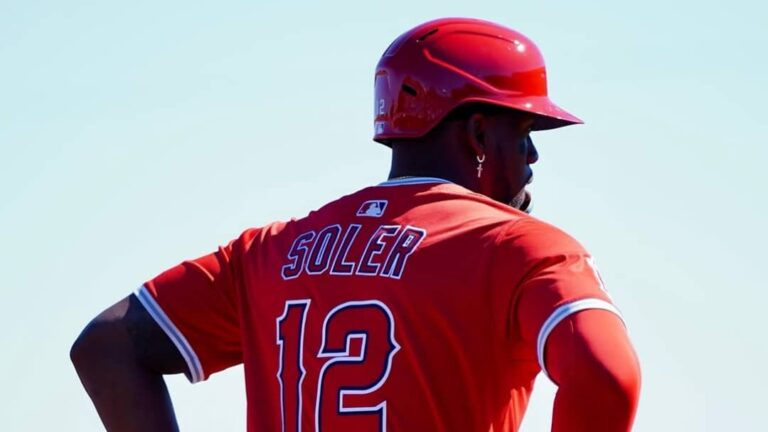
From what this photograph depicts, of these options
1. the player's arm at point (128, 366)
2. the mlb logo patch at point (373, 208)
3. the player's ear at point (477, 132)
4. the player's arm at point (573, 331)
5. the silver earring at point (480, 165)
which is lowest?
the player's arm at point (128, 366)

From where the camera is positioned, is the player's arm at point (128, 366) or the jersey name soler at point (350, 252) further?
the player's arm at point (128, 366)

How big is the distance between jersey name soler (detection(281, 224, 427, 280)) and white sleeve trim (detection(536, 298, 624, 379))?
2.50 feet

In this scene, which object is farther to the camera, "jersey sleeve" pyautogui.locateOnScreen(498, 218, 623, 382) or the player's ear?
the player's ear

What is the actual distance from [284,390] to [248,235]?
2.60ft

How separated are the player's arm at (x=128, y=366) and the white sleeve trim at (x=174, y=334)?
0.02m

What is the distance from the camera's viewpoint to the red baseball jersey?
6.47 meters

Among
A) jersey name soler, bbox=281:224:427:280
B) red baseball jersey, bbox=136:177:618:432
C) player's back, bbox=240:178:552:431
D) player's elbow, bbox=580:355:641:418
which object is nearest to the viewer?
player's elbow, bbox=580:355:641:418

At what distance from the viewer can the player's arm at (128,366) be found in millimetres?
7402

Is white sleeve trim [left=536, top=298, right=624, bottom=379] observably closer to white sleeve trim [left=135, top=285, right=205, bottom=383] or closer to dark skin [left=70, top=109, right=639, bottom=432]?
dark skin [left=70, top=109, right=639, bottom=432]

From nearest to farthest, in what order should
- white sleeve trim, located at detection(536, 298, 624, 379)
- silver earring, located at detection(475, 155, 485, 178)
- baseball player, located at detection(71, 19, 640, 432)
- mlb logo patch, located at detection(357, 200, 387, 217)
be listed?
white sleeve trim, located at detection(536, 298, 624, 379)
baseball player, located at detection(71, 19, 640, 432)
mlb logo patch, located at detection(357, 200, 387, 217)
silver earring, located at detection(475, 155, 485, 178)

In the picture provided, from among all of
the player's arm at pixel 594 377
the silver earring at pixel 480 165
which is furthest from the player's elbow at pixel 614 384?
the silver earring at pixel 480 165

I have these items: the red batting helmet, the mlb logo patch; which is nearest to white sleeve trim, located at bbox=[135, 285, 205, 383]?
the mlb logo patch

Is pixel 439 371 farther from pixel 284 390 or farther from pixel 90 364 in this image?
pixel 90 364

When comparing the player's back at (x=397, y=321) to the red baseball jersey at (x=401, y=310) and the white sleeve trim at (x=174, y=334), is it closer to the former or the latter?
the red baseball jersey at (x=401, y=310)
